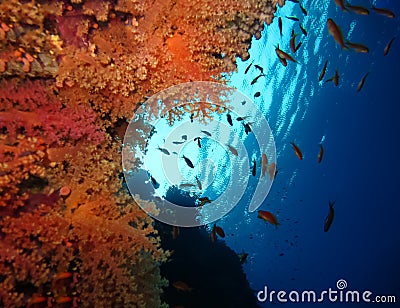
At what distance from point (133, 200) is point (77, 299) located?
1113 mm

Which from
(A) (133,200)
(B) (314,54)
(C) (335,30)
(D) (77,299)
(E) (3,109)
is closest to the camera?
(E) (3,109)

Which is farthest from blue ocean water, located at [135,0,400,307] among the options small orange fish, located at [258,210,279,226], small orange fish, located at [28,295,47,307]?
small orange fish, located at [28,295,47,307]

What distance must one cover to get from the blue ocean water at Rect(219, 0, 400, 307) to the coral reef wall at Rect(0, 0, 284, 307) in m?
11.2

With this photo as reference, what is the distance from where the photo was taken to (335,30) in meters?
3.93

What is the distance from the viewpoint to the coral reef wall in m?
2.81

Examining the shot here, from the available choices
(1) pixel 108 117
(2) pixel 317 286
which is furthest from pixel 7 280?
(2) pixel 317 286

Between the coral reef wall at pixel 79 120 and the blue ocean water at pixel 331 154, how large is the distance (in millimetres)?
11223

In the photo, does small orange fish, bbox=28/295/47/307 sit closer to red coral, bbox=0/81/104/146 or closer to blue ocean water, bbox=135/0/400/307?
red coral, bbox=0/81/104/146

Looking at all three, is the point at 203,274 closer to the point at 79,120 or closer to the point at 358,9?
the point at 79,120

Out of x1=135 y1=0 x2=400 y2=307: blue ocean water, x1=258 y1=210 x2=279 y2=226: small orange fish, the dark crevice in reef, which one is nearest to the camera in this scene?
x1=258 y1=210 x2=279 y2=226: small orange fish

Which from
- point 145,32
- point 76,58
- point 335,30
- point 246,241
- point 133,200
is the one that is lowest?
point 133,200

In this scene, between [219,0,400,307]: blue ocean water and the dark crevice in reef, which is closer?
the dark crevice in reef

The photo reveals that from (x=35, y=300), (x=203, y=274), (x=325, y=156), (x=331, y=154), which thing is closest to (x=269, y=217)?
(x=35, y=300)

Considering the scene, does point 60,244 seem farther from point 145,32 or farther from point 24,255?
point 145,32
